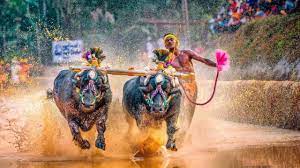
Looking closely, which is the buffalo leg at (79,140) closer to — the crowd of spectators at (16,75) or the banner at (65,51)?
the banner at (65,51)

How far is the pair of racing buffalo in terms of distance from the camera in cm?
1016

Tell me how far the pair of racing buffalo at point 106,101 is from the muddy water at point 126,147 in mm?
491

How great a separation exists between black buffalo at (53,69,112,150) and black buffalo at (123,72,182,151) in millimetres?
529

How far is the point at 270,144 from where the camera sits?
450 inches

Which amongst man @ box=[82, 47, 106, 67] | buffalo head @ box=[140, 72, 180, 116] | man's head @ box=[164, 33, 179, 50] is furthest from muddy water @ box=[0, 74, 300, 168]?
man's head @ box=[164, 33, 179, 50]

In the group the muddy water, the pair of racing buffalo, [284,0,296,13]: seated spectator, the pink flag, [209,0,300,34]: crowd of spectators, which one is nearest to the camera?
the muddy water

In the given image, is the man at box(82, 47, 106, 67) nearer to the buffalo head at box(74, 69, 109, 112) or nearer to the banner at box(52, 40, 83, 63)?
the buffalo head at box(74, 69, 109, 112)

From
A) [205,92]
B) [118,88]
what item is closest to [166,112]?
[118,88]

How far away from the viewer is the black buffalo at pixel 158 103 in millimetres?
10070

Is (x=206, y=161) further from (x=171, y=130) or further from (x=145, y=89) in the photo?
(x=145, y=89)

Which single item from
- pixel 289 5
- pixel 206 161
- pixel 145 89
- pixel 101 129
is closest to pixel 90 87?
pixel 101 129

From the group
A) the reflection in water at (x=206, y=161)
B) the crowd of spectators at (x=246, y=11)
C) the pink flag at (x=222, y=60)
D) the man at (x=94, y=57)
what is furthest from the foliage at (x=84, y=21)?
the reflection in water at (x=206, y=161)

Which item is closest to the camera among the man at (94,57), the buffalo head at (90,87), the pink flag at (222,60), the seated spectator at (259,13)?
the buffalo head at (90,87)

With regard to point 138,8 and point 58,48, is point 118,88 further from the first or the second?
point 138,8
